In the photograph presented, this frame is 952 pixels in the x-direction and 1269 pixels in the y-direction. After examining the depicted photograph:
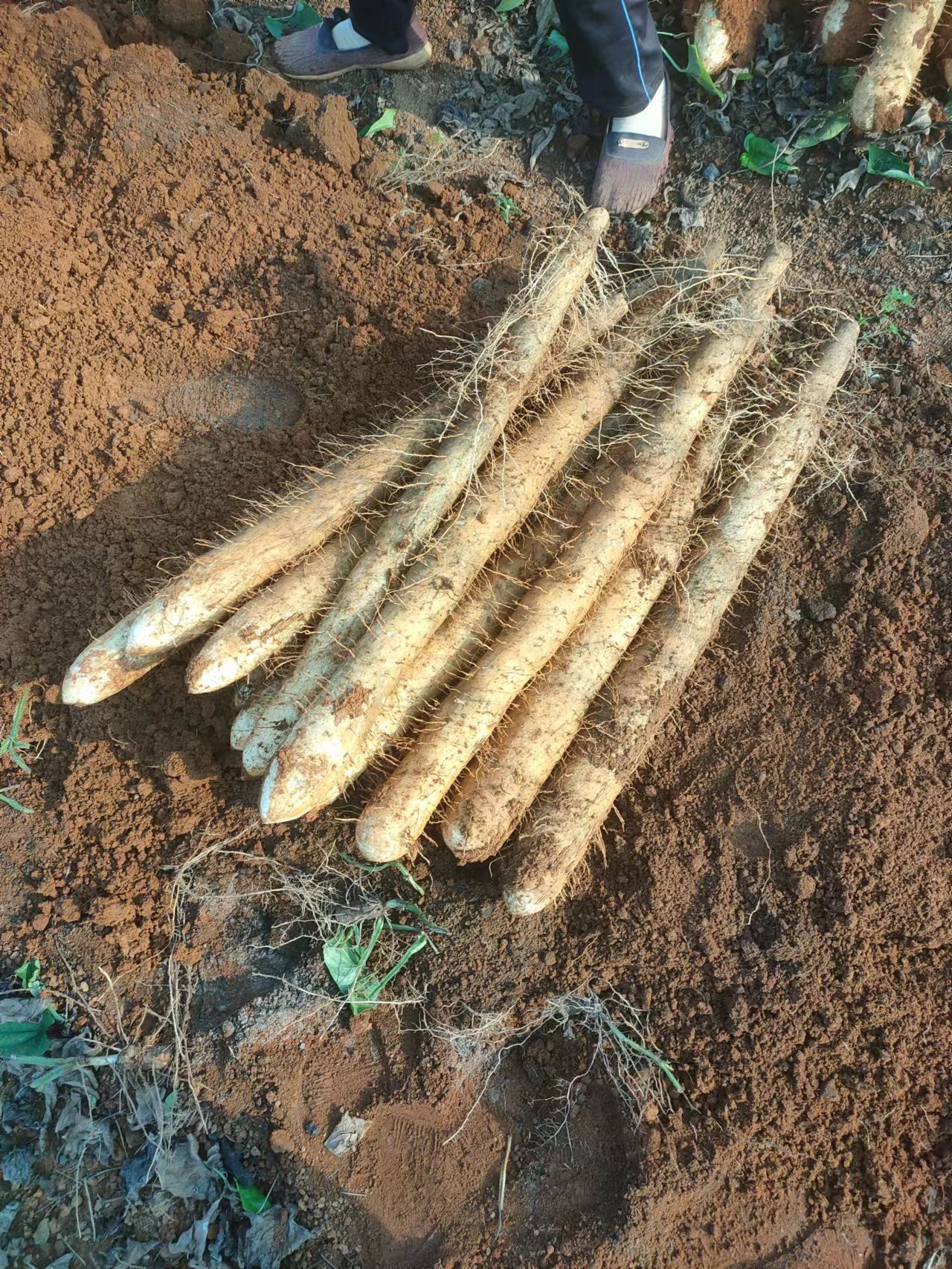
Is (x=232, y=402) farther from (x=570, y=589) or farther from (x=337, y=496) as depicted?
(x=570, y=589)

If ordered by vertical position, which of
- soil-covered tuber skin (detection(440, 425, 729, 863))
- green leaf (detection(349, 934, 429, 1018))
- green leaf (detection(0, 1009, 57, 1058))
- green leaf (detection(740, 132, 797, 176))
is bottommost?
green leaf (detection(0, 1009, 57, 1058))

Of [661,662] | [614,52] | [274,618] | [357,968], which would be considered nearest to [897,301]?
[614,52]

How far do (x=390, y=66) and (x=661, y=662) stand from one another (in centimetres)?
271

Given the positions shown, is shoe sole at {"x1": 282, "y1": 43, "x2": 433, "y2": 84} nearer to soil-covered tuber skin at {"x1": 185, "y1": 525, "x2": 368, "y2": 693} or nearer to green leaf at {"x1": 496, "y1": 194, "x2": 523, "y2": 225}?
green leaf at {"x1": 496, "y1": 194, "x2": 523, "y2": 225}

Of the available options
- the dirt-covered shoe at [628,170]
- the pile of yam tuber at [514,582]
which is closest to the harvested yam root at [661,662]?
the pile of yam tuber at [514,582]

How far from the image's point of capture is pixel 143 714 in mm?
2412

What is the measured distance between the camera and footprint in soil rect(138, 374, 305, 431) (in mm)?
2697

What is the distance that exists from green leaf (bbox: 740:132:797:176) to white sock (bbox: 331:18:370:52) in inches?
60.6

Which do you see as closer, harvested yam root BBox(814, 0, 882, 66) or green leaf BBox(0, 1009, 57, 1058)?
green leaf BBox(0, 1009, 57, 1058)

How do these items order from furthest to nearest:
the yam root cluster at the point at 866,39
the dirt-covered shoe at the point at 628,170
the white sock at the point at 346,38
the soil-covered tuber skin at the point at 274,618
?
the white sock at the point at 346,38
the dirt-covered shoe at the point at 628,170
the yam root cluster at the point at 866,39
the soil-covered tuber skin at the point at 274,618

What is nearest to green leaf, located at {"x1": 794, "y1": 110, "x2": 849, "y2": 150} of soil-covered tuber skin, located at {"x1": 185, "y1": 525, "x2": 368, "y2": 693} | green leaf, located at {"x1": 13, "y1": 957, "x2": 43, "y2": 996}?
soil-covered tuber skin, located at {"x1": 185, "y1": 525, "x2": 368, "y2": 693}

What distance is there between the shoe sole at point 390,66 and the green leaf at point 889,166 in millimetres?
1787

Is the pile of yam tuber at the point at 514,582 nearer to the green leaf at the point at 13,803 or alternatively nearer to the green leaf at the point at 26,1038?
the green leaf at the point at 13,803

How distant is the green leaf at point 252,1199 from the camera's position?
208 centimetres
